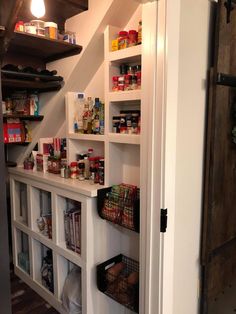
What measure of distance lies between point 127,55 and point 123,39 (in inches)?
4.3

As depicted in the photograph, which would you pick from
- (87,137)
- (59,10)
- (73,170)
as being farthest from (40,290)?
(59,10)

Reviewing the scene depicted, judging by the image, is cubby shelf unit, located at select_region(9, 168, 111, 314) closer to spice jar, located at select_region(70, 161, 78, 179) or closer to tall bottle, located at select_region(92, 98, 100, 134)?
spice jar, located at select_region(70, 161, 78, 179)

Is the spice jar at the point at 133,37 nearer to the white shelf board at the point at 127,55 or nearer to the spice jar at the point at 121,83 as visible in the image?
the white shelf board at the point at 127,55

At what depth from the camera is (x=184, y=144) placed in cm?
136

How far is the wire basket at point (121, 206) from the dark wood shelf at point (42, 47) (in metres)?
0.98

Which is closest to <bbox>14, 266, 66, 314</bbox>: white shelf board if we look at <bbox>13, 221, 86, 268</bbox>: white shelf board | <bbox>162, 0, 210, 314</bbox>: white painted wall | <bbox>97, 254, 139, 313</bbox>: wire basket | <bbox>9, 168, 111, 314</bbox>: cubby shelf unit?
<bbox>9, 168, 111, 314</bbox>: cubby shelf unit

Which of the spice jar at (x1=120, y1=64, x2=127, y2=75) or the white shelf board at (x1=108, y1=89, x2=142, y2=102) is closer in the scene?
the white shelf board at (x1=108, y1=89, x2=142, y2=102)

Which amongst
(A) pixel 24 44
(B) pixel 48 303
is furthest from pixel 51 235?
(A) pixel 24 44

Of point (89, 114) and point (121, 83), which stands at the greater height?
point (121, 83)

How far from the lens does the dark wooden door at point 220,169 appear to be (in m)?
1.40

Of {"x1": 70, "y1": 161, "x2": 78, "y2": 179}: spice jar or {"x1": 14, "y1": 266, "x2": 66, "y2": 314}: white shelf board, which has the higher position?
{"x1": 70, "y1": 161, "x2": 78, "y2": 179}: spice jar

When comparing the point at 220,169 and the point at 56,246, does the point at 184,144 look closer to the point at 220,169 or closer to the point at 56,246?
the point at 220,169

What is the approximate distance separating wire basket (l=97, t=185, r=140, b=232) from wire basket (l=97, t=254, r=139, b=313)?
339 mm

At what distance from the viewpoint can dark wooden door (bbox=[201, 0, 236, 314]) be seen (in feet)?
4.61
